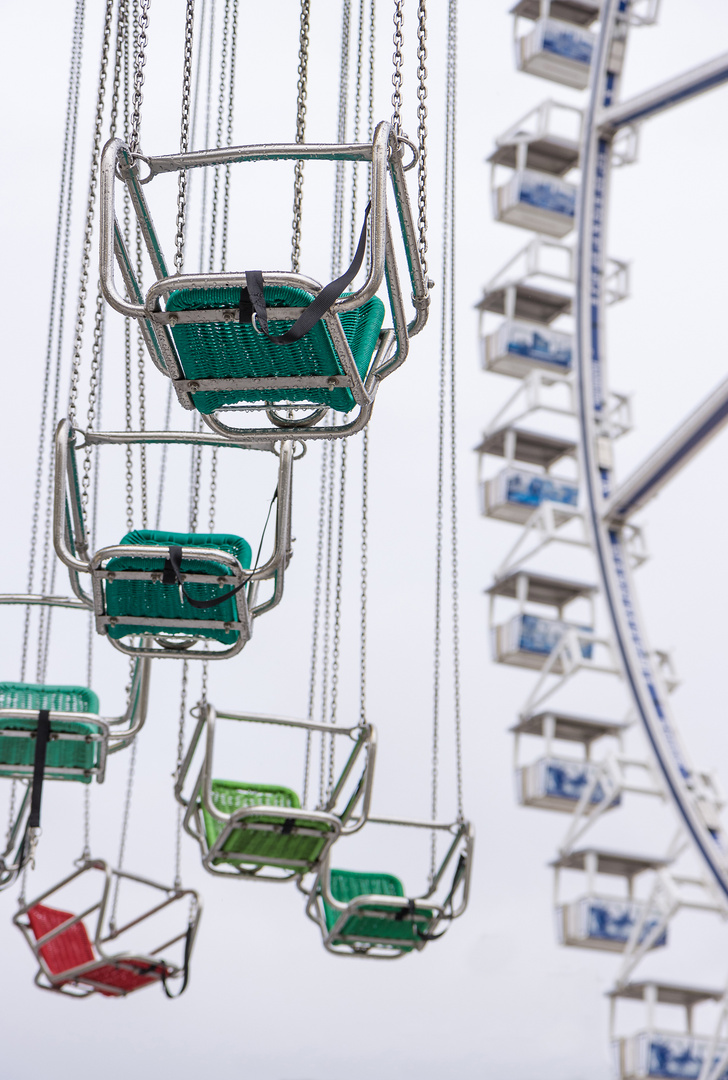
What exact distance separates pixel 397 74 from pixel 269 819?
355 cm

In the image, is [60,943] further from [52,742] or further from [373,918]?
[52,742]

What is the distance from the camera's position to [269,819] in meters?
6.59

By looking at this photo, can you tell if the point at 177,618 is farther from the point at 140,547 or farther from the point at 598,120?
the point at 598,120

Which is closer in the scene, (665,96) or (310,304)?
(310,304)

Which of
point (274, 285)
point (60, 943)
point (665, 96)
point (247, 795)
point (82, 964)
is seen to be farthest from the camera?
point (665, 96)

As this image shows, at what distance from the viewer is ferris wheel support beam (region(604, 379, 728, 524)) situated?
11500mm

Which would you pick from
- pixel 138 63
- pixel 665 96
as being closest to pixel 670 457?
pixel 665 96

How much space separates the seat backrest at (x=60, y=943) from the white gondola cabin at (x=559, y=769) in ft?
34.9

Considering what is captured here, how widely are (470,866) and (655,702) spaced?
6623 millimetres

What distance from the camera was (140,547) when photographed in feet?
15.0

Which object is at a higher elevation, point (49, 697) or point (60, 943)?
point (49, 697)

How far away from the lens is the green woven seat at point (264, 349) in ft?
11.1

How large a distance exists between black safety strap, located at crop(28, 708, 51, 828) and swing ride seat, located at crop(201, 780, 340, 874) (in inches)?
28.2

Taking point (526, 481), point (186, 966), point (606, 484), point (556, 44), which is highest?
point (556, 44)
